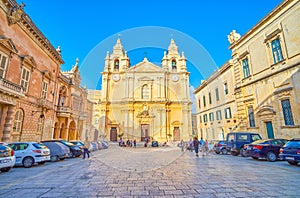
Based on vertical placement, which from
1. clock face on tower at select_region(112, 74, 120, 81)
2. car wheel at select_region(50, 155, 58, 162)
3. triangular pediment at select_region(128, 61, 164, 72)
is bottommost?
car wheel at select_region(50, 155, 58, 162)

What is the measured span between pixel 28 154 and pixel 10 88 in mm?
4149

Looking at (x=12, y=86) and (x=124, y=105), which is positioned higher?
(x=124, y=105)

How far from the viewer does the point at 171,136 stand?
86.3 feet

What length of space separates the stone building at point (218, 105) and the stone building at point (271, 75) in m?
1.67

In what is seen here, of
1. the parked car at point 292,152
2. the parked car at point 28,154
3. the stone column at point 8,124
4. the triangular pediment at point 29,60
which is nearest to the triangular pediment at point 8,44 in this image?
the triangular pediment at point 29,60

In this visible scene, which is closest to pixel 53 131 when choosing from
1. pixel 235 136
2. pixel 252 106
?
pixel 235 136

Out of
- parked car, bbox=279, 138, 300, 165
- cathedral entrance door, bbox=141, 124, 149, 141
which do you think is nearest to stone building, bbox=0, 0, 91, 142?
parked car, bbox=279, 138, 300, 165

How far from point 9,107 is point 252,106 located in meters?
16.9

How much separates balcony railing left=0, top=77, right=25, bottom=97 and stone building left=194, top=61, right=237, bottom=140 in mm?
16687

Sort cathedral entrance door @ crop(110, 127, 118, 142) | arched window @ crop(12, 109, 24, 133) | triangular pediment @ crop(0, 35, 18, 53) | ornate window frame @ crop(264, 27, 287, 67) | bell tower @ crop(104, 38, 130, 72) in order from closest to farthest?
triangular pediment @ crop(0, 35, 18, 53), arched window @ crop(12, 109, 24, 133), ornate window frame @ crop(264, 27, 287, 67), cathedral entrance door @ crop(110, 127, 118, 142), bell tower @ crop(104, 38, 130, 72)

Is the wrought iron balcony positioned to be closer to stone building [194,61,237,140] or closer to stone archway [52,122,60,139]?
stone archway [52,122,60,139]

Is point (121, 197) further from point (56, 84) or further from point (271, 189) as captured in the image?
point (56, 84)

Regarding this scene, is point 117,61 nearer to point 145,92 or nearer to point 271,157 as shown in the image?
point 145,92

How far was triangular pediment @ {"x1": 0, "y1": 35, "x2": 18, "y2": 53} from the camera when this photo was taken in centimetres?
826
